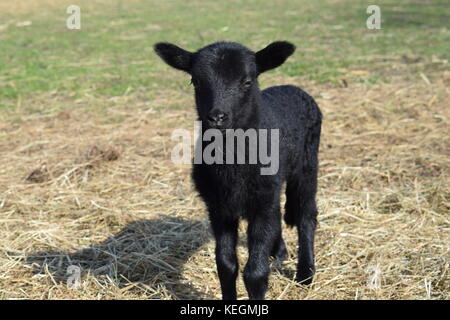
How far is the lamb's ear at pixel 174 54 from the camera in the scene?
4551 millimetres

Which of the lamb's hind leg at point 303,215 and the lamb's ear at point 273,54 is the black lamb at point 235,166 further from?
the lamb's hind leg at point 303,215

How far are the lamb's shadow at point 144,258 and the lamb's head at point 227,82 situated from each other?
4.76 feet

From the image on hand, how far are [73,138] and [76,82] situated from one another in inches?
156

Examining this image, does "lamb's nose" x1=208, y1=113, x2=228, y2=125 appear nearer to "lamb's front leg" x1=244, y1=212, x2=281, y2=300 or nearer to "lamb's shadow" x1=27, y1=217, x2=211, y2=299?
"lamb's front leg" x1=244, y1=212, x2=281, y2=300

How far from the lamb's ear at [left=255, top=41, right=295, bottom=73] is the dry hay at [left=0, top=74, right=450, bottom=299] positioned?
1.83m

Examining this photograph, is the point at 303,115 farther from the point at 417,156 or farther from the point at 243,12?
the point at 243,12

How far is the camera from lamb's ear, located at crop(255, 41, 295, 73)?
176 inches

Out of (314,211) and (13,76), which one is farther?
(13,76)

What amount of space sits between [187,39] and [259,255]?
1315 cm

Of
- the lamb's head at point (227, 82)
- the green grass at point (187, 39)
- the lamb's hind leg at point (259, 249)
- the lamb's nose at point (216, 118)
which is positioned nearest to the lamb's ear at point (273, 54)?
the lamb's head at point (227, 82)

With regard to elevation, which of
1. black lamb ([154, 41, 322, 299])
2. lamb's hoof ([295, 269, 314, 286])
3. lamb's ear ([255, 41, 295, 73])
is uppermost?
lamb's ear ([255, 41, 295, 73])

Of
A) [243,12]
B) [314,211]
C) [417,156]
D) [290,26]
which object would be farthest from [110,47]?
[314,211]

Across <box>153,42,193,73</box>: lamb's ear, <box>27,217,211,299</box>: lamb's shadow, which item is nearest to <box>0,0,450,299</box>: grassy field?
<box>27,217,211,299</box>: lamb's shadow

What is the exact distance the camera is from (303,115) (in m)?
5.33
